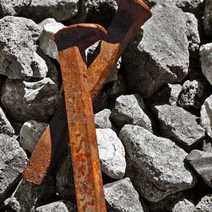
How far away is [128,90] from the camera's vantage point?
159 centimetres

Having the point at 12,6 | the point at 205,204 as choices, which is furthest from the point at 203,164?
the point at 12,6

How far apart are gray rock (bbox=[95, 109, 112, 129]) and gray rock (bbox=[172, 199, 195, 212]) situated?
281mm

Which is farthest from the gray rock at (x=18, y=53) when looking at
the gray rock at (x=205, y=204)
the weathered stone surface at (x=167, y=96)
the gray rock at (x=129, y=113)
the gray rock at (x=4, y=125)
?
the gray rock at (x=205, y=204)

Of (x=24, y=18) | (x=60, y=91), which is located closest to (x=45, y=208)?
(x=60, y=91)

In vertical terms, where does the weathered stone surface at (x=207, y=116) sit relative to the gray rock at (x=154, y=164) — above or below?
above

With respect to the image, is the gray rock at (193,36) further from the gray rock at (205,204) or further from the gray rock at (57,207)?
the gray rock at (57,207)

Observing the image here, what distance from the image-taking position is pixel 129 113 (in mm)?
1501

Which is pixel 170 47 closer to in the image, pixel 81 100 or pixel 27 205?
pixel 81 100

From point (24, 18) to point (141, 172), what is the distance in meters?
0.55

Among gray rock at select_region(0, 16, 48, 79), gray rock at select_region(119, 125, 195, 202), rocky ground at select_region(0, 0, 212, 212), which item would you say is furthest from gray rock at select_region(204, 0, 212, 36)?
gray rock at select_region(0, 16, 48, 79)

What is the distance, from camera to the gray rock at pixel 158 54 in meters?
1.51

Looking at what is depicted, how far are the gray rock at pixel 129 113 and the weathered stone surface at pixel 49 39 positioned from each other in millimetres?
217

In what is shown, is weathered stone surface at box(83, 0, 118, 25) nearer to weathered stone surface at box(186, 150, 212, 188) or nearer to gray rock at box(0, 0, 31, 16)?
gray rock at box(0, 0, 31, 16)

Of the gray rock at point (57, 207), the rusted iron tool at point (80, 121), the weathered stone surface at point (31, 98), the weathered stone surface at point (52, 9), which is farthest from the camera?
the weathered stone surface at point (52, 9)
